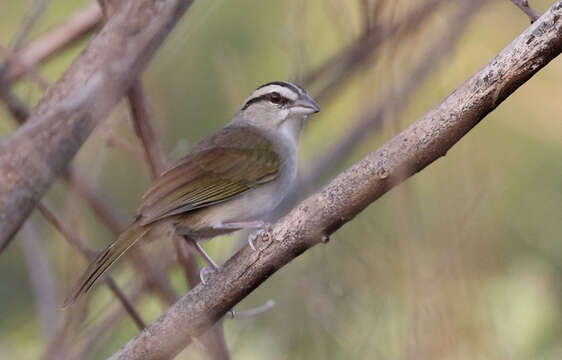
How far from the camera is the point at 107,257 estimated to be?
3805mm

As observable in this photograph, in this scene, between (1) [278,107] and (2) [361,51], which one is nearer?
(2) [361,51]

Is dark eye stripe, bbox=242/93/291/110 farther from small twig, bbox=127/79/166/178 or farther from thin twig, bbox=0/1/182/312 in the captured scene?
thin twig, bbox=0/1/182/312

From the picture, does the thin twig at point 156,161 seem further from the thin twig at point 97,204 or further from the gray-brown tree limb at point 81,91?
the gray-brown tree limb at point 81,91

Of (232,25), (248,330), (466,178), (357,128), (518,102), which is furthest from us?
(232,25)

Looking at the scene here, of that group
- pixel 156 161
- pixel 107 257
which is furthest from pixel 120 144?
pixel 107 257

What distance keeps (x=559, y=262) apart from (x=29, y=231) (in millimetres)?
3258

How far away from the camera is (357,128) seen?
5.05 metres

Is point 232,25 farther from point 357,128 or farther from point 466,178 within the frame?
point 466,178

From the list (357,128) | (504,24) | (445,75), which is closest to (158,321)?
(357,128)

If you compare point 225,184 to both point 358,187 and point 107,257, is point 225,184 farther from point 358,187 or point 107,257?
point 358,187

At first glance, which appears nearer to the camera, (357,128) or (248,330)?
(248,330)

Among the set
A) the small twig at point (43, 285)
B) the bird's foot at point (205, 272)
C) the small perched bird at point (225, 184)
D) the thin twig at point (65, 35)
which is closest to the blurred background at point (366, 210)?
the small twig at point (43, 285)

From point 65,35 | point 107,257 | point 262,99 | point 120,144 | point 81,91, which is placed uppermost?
point 65,35

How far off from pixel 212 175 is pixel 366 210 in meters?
0.94
